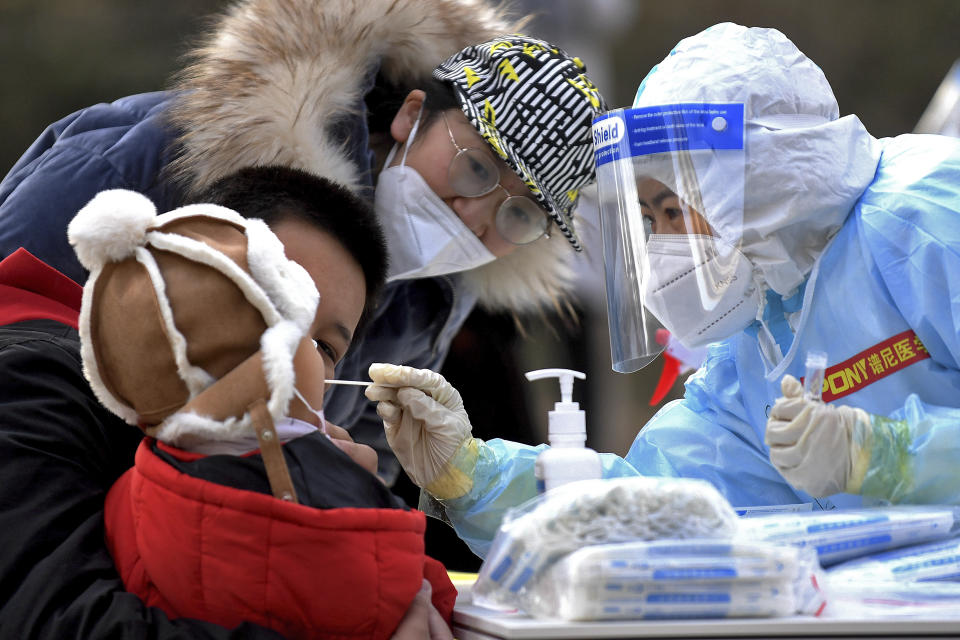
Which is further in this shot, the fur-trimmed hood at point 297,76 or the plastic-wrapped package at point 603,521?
the fur-trimmed hood at point 297,76

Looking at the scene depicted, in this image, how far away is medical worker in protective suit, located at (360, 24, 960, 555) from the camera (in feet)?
4.52

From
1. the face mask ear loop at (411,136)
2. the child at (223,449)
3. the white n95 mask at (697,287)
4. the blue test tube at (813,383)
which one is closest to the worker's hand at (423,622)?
the child at (223,449)

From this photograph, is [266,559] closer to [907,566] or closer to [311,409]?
[311,409]

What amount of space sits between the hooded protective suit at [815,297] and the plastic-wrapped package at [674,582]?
1.24 feet

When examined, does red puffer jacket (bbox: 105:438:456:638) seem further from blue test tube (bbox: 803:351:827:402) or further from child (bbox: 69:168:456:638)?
blue test tube (bbox: 803:351:827:402)

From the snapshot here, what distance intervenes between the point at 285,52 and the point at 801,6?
8974 millimetres

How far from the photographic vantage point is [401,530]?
0.99 meters

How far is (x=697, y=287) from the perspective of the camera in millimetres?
1514

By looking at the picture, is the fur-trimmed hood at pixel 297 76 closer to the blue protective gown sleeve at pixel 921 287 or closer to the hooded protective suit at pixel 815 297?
the hooded protective suit at pixel 815 297

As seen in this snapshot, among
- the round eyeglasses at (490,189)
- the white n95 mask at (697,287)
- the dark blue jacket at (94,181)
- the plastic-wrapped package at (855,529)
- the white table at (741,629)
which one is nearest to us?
the white table at (741,629)

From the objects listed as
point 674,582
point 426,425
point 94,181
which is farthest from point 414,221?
point 674,582

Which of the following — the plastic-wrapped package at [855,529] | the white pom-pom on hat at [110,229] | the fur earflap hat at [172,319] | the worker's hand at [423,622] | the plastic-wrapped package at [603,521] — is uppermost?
the white pom-pom on hat at [110,229]

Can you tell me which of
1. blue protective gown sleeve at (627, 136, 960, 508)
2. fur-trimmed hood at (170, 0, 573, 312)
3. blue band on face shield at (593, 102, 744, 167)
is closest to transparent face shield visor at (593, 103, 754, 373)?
blue band on face shield at (593, 102, 744, 167)

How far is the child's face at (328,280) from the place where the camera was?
1.30 metres
